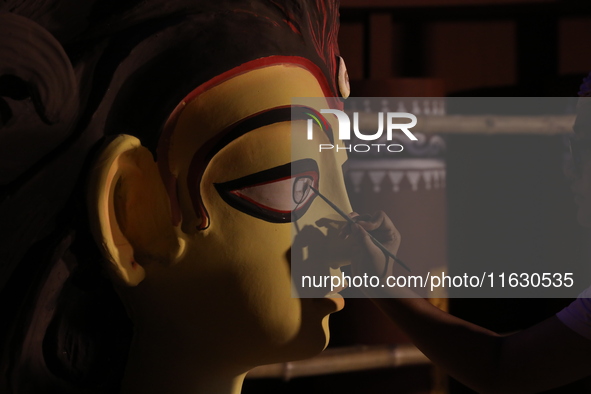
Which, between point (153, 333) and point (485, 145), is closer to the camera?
point (153, 333)

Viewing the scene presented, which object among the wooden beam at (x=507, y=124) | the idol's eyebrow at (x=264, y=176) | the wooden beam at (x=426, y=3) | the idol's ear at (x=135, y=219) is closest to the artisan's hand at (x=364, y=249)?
the idol's eyebrow at (x=264, y=176)

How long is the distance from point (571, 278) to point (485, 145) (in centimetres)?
41

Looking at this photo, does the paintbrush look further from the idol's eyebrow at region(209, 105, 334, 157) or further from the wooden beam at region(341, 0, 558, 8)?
the wooden beam at region(341, 0, 558, 8)

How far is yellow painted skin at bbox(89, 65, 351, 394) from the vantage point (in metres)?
0.81

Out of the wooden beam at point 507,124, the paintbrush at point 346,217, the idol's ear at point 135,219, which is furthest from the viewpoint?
the wooden beam at point 507,124

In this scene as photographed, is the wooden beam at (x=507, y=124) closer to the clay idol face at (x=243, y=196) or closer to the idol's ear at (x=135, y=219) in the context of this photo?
the clay idol face at (x=243, y=196)

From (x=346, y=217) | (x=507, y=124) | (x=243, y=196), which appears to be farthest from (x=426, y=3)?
(x=243, y=196)

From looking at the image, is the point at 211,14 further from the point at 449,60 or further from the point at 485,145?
the point at 449,60

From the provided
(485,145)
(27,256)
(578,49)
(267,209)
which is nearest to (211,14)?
(267,209)

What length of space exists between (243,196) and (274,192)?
0.04 meters

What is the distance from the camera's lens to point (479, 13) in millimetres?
1797

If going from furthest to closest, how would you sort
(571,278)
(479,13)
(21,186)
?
(479,13), (571,278), (21,186)

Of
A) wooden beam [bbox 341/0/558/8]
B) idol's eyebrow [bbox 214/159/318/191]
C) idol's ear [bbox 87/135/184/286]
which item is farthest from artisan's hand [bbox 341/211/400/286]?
wooden beam [bbox 341/0/558/8]

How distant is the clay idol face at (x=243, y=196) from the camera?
0.81 m
